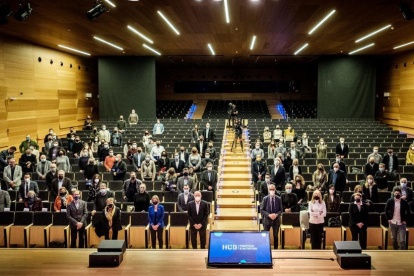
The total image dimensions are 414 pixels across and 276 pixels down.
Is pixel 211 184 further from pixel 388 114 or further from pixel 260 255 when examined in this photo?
pixel 388 114

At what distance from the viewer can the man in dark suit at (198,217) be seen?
247 inches

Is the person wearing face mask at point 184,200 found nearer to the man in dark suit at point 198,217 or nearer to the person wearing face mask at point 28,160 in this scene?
the man in dark suit at point 198,217

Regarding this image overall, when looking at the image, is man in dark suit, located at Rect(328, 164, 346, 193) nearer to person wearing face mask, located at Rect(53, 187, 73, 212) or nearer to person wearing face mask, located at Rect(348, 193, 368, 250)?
person wearing face mask, located at Rect(348, 193, 368, 250)

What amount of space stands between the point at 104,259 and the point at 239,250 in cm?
137

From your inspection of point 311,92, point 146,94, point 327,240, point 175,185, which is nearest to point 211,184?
point 175,185

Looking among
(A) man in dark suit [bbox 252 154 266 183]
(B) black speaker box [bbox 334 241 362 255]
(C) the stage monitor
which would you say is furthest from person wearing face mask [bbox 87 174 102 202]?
(B) black speaker box [bbox 334 241 362 255]

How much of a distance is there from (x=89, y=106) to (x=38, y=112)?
5458mm

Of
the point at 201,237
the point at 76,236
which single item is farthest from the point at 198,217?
the point at 76,236

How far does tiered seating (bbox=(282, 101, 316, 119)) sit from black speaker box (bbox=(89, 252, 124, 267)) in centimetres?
1724

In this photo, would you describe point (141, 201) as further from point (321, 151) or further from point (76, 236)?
point (321, 151)

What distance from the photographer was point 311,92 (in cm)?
2478

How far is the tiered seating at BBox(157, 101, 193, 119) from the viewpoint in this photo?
21.4 metres

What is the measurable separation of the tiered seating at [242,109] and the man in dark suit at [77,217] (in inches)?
555

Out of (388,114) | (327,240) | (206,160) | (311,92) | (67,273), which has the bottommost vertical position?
(327,240)
